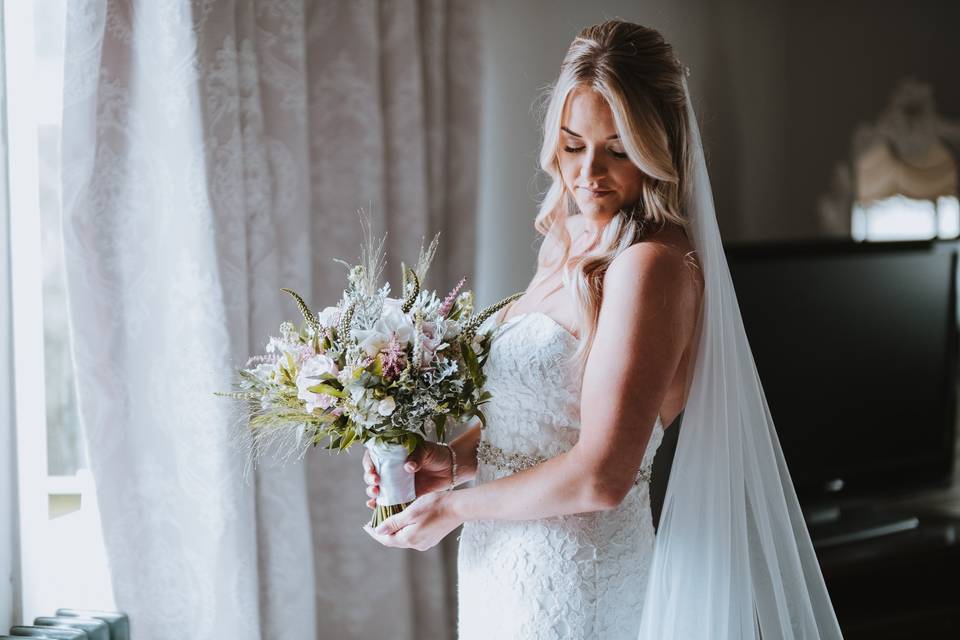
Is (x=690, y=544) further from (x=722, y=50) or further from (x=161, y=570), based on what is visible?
(x=722, y=50)

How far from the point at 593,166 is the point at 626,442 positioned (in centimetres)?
47

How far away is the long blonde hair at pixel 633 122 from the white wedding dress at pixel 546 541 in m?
0.09

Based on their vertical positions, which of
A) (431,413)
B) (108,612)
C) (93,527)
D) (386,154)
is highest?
(386,154)

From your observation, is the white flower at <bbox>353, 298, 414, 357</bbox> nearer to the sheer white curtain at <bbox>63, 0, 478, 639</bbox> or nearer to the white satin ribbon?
the white satin ribbon

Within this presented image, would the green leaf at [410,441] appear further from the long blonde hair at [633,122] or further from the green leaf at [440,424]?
the long blonde hair at [633,122]

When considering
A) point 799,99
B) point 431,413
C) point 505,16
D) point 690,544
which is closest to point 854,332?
point 799,99

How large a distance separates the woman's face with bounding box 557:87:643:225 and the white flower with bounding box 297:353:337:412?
53 centimetres

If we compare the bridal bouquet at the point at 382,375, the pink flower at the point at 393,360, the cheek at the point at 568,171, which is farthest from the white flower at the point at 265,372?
the cheek at the point at 568,171

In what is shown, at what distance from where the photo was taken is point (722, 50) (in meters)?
3.52

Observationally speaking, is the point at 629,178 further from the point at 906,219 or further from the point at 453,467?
the point at 906,219

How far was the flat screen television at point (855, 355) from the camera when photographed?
3254 mm

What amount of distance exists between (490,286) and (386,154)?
2.10 ft

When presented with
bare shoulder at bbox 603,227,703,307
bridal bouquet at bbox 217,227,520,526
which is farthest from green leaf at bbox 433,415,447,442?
bare shoulder at bbox 603,227,703,307

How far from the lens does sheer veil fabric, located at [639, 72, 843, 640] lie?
162 cm
